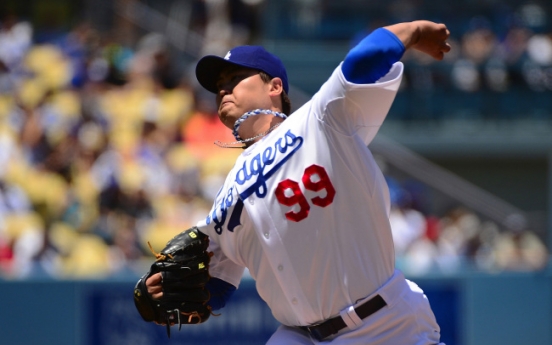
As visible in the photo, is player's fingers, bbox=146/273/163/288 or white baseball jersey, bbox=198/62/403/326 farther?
player's fingers, bbox=146/273/163/288

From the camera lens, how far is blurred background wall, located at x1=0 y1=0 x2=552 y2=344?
7297 millimetres

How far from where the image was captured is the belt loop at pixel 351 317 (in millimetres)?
2795

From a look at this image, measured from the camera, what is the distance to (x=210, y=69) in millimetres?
3191

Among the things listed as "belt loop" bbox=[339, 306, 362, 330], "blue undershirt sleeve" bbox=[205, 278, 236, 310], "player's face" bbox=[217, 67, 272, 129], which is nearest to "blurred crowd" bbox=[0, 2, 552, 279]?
"blue undershirt sleeve" bbox=[205, 278, 236, 310]

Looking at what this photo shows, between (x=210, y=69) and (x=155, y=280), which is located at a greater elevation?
(x=210, y=69)

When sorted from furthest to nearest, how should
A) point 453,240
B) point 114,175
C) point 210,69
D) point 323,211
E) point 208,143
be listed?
point 208,143, point 453,240, point 114,175, point 210,69, point 323,211

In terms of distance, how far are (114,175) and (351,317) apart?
6147 mm

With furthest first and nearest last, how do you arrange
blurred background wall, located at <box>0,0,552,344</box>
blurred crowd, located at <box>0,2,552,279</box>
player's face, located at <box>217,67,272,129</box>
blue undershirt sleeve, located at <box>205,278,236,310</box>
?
blurred crowd, located at <box>0,2,552,279</box> < blurred background wall, located at <box>0,0,552,344</box> < blue undershirt sleeve, located at <box>205,278,236,310</box> < player's face, located at <box>217,67,272,129</box>

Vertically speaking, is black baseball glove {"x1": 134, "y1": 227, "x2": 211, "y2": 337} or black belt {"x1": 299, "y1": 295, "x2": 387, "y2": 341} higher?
black belt {"x1": 299, "y1": 295, "x2": 387, "y2": 341}

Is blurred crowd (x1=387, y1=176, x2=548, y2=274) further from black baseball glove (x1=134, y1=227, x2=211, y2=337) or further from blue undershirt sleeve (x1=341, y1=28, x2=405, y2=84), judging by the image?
blue undershirt sleeve (x1=341, y1=28, x2=405, y2=84)

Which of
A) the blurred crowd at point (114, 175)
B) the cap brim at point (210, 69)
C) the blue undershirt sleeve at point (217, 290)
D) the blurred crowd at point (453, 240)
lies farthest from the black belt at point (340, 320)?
the blurred crowd at point (114, 175)

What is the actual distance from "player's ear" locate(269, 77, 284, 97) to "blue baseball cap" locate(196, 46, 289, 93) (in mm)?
18

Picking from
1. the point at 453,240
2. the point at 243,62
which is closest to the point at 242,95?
the point at 243,62

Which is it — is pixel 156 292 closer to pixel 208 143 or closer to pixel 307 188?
pixel 307 188
